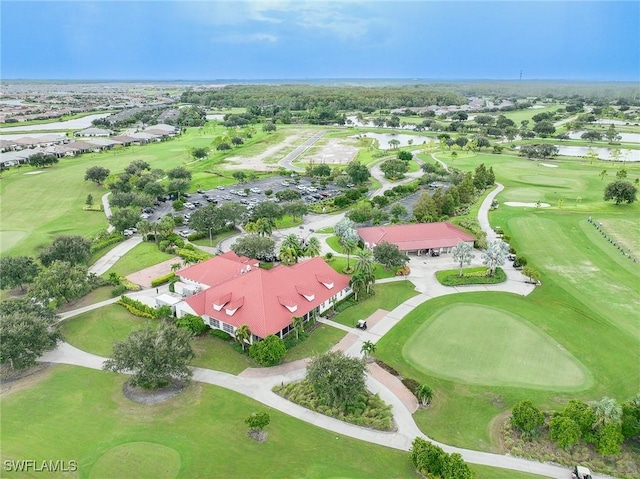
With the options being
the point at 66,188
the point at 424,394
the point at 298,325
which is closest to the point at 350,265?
the point at 298,325

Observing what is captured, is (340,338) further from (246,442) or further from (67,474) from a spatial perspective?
(67,474)

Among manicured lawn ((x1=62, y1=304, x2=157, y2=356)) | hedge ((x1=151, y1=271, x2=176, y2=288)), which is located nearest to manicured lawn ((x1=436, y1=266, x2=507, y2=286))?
hedge ((x1=151, y1=271, x2=176, y2=288))

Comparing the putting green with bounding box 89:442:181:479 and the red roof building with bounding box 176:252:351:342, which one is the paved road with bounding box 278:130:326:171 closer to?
the red roof building with bounding box 176:252:351:342

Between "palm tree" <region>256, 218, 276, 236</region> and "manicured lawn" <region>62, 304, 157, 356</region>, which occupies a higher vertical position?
"palm tree" <region>256, 218, 276, 236</region>

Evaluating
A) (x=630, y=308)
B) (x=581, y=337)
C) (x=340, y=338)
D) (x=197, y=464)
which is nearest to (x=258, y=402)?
(x=197, y=464)

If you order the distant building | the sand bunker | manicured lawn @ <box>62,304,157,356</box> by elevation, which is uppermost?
the distant building
